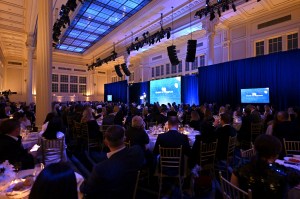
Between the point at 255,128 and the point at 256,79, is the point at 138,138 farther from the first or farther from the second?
the point at 256,79

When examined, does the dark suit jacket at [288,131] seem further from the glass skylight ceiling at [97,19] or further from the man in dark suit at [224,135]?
the glass skylight ceiling at [97,19]

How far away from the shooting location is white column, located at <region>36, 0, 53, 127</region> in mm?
5816

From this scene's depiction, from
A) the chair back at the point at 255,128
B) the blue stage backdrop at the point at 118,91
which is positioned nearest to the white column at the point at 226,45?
the chair back at the point at 255,128

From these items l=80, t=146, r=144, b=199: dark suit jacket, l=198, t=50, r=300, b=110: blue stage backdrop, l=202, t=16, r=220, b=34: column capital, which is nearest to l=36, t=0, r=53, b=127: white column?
l=80, t=146, r=144, b=199: dark suit jacket

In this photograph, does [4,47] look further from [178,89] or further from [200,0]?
[200,0]

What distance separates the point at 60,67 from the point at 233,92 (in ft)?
60.9

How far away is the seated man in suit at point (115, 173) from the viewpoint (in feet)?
5.73

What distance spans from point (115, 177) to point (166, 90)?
1501 centimetres

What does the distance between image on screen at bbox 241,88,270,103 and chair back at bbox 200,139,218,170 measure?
755 centimetres

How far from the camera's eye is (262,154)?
1.81 metres

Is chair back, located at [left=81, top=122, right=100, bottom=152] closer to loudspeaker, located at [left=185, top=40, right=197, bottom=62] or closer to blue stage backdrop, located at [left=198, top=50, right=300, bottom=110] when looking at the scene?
loudspeaker, located at [left=185, top=40, right=197, bottom=62]

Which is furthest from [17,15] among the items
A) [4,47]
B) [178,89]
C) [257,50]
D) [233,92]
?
[257,50]

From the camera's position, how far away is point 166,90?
16.7m

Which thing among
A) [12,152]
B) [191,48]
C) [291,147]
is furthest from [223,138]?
[191,48]
